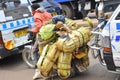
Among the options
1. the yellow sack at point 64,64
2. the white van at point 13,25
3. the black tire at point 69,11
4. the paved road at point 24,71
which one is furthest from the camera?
the black tire at point 69,11

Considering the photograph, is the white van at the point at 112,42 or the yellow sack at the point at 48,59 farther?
the yellow sack at the point at 48,59

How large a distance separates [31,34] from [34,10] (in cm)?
60

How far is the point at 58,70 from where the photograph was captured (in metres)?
6.33

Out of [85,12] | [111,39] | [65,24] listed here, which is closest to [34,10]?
[65,24]

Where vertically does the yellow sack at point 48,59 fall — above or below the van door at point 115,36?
below

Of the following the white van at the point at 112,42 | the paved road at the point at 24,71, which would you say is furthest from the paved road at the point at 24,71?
the white van at the point at 112,42

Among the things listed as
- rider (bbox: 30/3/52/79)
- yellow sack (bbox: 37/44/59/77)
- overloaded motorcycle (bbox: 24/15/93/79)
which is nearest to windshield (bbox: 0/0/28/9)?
rider (bbox: 30/3/52/79)

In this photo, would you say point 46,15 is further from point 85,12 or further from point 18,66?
point 85,12

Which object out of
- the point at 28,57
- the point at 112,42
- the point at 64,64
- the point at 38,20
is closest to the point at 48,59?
the point at 64,64

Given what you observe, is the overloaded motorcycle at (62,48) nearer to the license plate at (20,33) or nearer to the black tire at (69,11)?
the license plate at (20,33)

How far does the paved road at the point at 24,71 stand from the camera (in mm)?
6653

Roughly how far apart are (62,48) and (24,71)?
1.91 metres

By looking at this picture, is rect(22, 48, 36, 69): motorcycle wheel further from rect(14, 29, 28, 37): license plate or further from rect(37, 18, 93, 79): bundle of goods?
rect(37, 18, 93, 79): bundle of goods

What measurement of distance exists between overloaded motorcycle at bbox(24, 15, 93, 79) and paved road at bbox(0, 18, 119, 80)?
0.86ft
